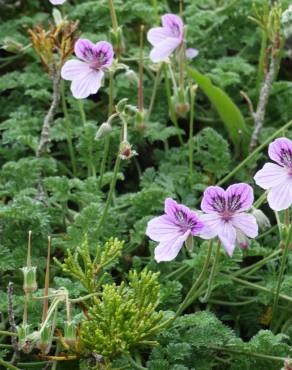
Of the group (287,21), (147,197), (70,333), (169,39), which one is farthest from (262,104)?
(70,333)

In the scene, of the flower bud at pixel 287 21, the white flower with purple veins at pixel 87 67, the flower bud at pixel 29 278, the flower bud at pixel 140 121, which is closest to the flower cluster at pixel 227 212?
the flower bud at pixel 29 278

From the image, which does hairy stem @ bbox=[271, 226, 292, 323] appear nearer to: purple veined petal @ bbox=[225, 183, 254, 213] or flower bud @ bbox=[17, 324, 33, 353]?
purple veined petal @ bbox=[225, 183, 254, 213]

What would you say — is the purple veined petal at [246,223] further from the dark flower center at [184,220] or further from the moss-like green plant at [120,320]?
the moss-like green plant at [120,320]

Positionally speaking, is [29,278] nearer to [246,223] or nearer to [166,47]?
[246,223]

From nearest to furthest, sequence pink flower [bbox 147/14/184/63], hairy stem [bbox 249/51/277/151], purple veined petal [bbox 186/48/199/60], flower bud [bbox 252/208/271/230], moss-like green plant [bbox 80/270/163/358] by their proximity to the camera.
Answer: moss-like green plant [bbox 80/270/163/358]
flower bud [bbox 252/208/271/230]
pink flower [bbox 147/14/184/63]
hairy stem [bbox 249/51/277/151]
purple veined petal [bbox 186/48/199/60]

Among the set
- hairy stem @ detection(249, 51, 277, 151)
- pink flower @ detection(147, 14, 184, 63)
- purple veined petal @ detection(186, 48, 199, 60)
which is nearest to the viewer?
pink flower @ detection(147, 14, 184, 63)

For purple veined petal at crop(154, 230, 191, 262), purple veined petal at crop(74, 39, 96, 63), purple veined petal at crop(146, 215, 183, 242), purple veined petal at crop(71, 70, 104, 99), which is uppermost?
purple veined petal at crop(74, 39, 96, 63)

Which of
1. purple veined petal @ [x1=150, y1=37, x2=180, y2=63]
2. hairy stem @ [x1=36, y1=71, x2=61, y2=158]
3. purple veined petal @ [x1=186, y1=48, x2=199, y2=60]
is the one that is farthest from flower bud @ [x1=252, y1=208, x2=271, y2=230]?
purple veined petal @ [x1=186, y1=48, x2=199, y2=60]

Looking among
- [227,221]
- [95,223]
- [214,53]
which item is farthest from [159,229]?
[214,53]
